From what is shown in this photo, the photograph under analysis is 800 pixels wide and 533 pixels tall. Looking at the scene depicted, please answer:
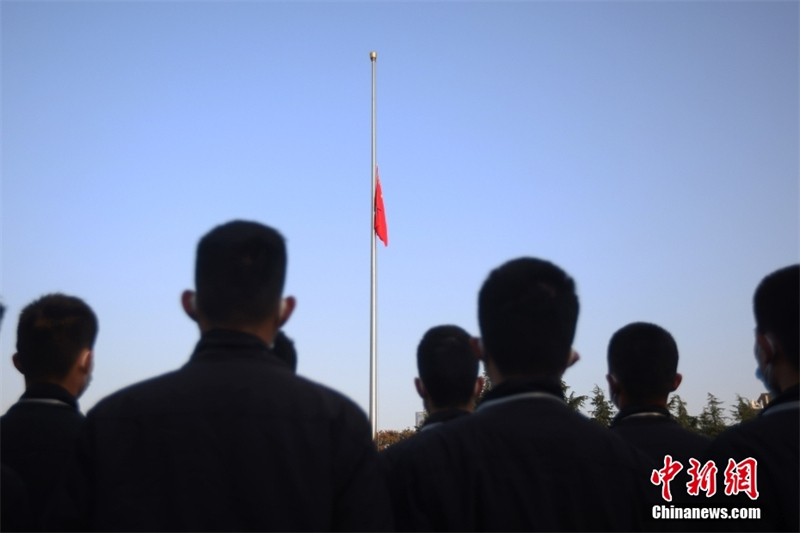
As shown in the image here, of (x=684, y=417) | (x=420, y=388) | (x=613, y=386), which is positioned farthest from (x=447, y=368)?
(x=684, y=417)

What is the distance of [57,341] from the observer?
11.9ft

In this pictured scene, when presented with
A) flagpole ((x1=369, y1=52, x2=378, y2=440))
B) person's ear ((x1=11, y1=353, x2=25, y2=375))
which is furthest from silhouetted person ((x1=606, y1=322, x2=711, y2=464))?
flagpole ((x1=369, y1=52, x2=378, y2=440))

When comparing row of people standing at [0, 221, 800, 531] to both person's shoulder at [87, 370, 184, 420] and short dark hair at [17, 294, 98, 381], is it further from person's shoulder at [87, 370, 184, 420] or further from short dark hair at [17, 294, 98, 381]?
short dark hair at [17, 294, 98, 381]

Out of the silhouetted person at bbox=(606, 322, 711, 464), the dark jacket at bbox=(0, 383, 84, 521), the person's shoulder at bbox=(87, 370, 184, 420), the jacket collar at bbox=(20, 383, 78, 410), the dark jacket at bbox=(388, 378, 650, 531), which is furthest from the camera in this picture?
the silhouetted person at bbox=(606, 322, 711, 464)

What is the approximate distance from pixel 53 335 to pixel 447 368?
1.96 meters

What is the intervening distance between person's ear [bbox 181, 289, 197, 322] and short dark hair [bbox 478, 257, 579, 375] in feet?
3.52

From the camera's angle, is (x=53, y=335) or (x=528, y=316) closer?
(x=528, y=316)

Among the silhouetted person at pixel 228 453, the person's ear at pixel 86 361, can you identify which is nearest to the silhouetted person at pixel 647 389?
the silhouetted person at pixel 228 453

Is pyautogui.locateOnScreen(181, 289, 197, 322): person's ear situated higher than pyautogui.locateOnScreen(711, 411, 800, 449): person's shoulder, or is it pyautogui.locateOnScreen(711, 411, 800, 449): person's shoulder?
pyautogui.locateOnScreen(181, 289, 197, 322): person's ear

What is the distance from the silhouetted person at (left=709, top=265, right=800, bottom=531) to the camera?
2.89 meters

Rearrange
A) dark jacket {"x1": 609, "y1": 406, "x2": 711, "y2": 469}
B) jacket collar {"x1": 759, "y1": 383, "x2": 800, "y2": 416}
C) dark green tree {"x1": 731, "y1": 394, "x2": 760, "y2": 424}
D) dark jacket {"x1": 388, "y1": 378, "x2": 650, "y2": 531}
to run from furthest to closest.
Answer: dark green tree {"x1": 731, "y1": 394, "x2": 760, "y2": 424} < dark jacket {"x1": 609, "y1": 406, "x2": 711, "y2": 469} < jacket collar {"x1": 759, "y1": 383, "x2": 800, "y2": 416} < dark jacket {"x1": 388, "y1": 378, "x2": 650, "y2": 531}

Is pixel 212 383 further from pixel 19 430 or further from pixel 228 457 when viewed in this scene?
pixel 19 430

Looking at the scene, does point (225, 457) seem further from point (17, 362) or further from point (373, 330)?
point (373, 330)

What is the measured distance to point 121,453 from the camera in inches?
95.6
